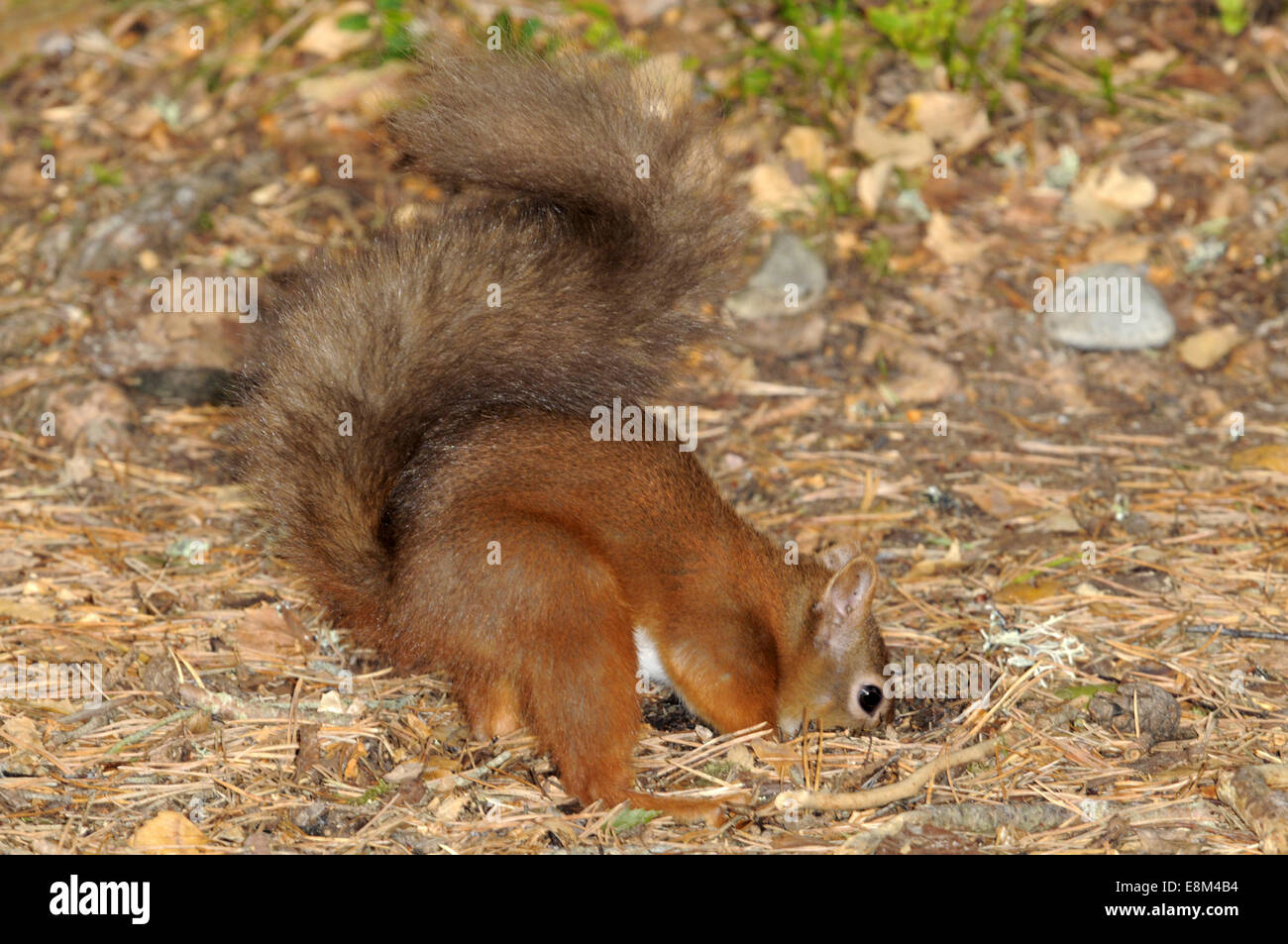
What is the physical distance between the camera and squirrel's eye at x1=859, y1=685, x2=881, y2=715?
3.04m

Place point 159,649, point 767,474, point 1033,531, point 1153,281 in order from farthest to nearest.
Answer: point 1153,281, point 767,474, point 1033,531, point 159,649

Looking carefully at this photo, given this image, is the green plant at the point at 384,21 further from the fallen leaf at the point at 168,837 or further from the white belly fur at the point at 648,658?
the fallen leaf at the point at 168,837

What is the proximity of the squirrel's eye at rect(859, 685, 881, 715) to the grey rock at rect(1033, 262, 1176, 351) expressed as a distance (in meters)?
1.83

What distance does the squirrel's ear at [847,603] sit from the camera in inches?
117

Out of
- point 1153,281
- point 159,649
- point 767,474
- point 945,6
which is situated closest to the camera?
point 159,649

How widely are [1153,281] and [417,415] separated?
2.88 metres

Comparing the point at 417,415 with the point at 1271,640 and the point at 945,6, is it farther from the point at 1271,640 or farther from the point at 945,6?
the point at 945,6

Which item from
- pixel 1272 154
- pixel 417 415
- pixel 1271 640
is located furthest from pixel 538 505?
pixel 1272 154

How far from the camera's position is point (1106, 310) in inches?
173

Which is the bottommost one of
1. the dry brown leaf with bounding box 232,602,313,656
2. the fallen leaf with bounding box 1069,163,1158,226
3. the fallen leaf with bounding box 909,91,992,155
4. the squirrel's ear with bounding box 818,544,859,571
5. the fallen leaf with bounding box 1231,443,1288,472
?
the dry brown leaf with bounding box 232,602,313,656

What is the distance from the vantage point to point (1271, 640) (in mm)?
3107

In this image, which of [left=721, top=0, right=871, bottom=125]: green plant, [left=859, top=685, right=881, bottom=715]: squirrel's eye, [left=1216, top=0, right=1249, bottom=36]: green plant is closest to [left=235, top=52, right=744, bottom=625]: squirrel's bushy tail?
[left=859, top=685, right=881, bottom=715]: squirrel's eye

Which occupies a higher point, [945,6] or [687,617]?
[945,6]

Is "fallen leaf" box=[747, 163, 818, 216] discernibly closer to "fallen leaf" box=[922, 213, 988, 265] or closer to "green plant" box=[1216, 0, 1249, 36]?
"fallen leaf" box=[922, 213, 988, 265]
